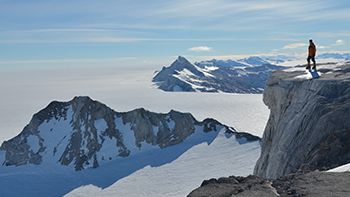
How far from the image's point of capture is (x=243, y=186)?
43.9ft

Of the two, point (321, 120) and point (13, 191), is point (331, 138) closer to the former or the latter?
point (321, 120)

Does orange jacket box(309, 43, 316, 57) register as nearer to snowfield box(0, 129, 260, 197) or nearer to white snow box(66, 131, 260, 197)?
white snow box(66, 131, 260, 197)

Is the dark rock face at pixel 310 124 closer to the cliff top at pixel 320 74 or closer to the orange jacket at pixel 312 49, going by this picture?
the cliff top at pixel 320 74

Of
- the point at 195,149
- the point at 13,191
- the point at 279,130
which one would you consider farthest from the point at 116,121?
the point at 279,130

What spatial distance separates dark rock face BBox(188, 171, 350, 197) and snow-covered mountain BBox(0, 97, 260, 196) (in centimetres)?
10073

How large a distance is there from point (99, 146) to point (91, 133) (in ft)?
20.2

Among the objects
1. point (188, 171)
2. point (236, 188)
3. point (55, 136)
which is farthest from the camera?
point (55, 136)

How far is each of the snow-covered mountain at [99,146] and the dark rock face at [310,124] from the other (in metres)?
82.6

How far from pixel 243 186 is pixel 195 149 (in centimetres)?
11804

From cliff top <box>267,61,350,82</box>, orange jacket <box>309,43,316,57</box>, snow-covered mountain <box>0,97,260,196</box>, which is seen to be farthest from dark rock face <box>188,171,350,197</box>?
snow-covered mountain <box>0,97,260,196</box>

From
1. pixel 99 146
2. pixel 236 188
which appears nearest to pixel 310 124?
pixel 236 188

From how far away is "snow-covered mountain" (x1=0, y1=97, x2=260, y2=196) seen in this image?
121 m

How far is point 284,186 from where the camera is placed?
13414 millimetres

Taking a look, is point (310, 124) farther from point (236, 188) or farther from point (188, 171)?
point (188, 171)
